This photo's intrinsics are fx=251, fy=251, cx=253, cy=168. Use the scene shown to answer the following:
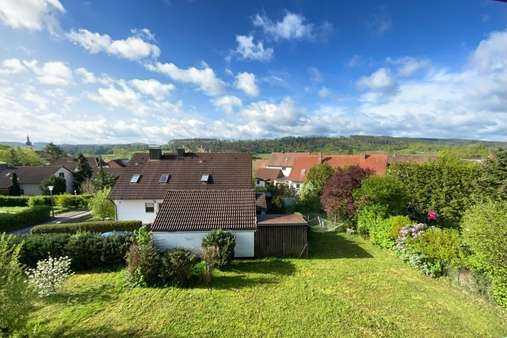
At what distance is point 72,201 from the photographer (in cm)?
3234

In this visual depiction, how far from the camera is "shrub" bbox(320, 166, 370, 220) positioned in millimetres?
19156

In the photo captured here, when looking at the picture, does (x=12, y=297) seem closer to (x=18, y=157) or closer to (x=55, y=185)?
(x=55, y=185)

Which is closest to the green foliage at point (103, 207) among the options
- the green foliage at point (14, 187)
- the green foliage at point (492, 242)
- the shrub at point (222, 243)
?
the shrub at point (222, 243)

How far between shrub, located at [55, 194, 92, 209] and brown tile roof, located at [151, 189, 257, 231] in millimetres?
23414

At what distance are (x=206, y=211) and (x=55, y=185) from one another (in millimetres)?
35964

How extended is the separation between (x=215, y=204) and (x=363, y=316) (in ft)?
30.9

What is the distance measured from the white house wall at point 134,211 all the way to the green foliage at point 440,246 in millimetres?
17880

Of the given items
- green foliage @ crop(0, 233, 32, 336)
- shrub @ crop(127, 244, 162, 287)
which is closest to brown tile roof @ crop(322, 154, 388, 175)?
shrub @ crop(127, 244, 162, 287)

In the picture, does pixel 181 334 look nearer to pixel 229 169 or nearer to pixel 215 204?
pixel 215 204

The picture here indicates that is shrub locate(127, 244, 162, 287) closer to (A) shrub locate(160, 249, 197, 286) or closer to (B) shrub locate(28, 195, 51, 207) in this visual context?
(A) shrub locate(160, 249, 197, 286)

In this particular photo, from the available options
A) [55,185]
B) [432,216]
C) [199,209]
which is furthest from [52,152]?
[432,216]

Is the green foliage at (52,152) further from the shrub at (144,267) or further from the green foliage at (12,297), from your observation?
the green foliage at (12,297)

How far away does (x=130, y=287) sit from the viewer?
1082cm

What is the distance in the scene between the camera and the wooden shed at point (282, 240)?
1445 centimetres
